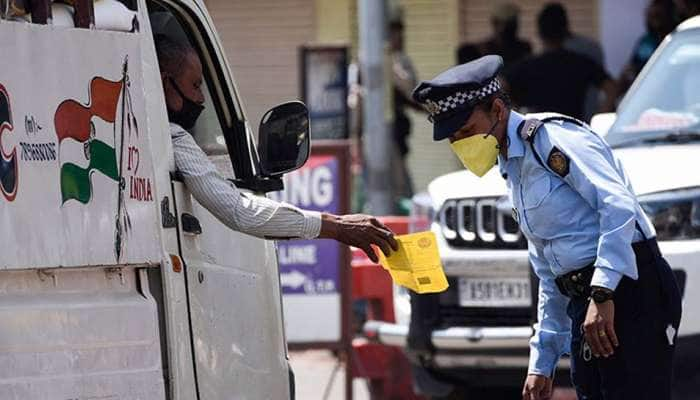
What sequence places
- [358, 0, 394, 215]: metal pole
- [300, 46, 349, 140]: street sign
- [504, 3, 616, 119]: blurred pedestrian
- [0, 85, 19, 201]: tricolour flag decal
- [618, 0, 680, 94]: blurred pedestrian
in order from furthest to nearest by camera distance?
A: 1. [300, 46, 349, 140]: street sign
2. [358, 0, 394, 215]: metal pole
3. [504, 3, 616, 119]: blurred pedestrian
4. [618, 0, 680, 94]: blurred pedestrian
5. [0, 85, 19, 201]: tricolour flag decal

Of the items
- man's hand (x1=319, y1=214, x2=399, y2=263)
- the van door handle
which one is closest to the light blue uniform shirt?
man's hand (x1=319, y1=214, x2=399, y2=263)

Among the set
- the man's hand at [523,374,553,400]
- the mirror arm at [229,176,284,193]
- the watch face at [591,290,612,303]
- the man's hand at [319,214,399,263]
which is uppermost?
the mirror arm at [229,176,284,193]

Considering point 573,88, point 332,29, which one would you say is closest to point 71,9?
point 573,88

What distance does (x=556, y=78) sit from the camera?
12.8 metres

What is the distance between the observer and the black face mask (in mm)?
5527

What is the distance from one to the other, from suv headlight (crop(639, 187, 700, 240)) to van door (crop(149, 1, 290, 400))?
232 cm

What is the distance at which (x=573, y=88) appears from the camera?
42.1 ft

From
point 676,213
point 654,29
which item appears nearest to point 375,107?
point 654,29

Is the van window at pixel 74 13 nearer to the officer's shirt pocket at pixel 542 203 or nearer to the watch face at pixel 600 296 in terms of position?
the officer's shirt pocket at pixel 542 203

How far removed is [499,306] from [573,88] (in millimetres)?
4400

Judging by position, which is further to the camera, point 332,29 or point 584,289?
point 332,29

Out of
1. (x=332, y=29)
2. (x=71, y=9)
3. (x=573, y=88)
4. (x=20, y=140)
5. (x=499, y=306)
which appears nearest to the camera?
(x=20, y=140)

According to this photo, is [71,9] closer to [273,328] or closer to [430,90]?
[430,90]

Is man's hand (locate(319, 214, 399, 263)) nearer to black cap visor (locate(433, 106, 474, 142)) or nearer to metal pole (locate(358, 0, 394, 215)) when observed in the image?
black cap visor (locate(433, 106, 474, 142))
